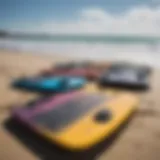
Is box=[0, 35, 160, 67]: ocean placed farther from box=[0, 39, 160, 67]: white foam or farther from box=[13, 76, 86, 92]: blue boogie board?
box=[13, 76, 86, 92]: blue boogie board

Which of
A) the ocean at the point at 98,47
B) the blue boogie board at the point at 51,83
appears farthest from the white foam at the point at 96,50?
the blue boogie board at the point at 51,83

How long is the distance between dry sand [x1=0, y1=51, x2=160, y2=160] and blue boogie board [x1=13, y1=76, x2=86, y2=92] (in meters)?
0.04

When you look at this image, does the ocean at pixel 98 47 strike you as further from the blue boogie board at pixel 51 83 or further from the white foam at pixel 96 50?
the blue boogie board at pixel 51 83

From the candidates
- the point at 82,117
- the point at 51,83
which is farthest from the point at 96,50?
the point at 82,117

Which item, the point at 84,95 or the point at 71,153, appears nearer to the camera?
the point at 71,153

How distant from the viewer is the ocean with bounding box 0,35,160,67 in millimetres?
1442

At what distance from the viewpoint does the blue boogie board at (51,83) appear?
4.00 ft

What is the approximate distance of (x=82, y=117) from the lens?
1.01m

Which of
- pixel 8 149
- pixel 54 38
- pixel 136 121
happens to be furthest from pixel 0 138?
pixel 54 38

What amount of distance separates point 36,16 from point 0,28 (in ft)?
0.63

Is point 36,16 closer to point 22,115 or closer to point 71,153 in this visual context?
point 22,115

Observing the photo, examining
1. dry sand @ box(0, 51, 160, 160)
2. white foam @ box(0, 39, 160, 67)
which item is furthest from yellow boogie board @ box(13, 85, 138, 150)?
Answer: white foam @ box(0, 39, 160, 67)

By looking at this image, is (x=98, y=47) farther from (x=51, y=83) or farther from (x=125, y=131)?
(x=125, y=131)

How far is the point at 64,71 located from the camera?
1395 mm
